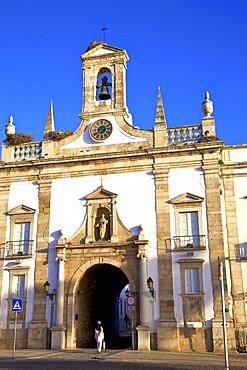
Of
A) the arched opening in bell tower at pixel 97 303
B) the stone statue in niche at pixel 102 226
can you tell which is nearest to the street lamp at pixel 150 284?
the arched opening in bell tower at pixel 97 303

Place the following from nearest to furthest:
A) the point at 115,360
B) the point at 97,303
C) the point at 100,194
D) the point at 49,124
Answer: the point at 115,360 < the point at 100,194 < the point at 49,124 < the point at 97,303

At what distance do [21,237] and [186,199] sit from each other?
7.92m

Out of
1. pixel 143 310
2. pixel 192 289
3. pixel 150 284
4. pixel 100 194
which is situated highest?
pixel 100 194

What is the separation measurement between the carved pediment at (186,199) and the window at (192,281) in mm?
2962

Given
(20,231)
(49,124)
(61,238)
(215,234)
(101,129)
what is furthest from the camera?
(49,124)

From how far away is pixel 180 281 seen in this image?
61.6 ft

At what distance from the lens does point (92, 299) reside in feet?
73.3

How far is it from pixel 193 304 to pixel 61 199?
7.71m

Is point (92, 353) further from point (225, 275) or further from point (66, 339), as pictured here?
point (225, 275)

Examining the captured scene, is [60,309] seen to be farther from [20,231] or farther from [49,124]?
[49,124]

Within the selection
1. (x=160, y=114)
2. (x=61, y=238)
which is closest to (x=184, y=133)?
(x=160, y=114)

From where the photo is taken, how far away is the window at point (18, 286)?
20422 mm

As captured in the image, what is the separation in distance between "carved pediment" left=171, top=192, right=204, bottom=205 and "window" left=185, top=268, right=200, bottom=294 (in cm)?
296

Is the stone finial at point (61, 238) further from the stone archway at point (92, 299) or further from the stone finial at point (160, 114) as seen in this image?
the stone finial at point (160, 114)
